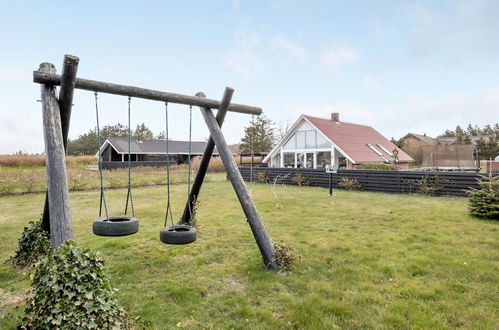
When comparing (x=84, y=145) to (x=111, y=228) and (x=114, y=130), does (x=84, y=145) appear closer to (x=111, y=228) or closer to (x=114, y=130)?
(x=114, y=130)

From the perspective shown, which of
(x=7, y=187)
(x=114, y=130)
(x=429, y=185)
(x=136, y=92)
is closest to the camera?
(x=136, y=92)

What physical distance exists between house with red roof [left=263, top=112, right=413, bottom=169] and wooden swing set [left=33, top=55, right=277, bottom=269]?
52.5 feet

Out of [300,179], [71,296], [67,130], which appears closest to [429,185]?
[300,179]

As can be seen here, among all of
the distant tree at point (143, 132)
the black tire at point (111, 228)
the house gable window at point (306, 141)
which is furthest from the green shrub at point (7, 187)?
the distant tree at point (143, 132)

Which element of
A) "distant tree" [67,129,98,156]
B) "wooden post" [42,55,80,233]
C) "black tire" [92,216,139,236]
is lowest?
"black tire" [92,216,139,236]

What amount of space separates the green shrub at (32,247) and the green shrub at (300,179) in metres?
13.2

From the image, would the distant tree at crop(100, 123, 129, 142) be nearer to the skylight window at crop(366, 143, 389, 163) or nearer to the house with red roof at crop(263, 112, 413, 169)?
the house with red roof at crop(263, 112, 413, 169)

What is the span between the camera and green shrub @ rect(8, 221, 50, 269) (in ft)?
14.1

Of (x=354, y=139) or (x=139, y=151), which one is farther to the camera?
(x=139, y=151)

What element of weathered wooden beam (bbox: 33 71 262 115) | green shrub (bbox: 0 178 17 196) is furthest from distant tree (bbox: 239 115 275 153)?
weathered wooden beam (bbox: 33 71 262 115)

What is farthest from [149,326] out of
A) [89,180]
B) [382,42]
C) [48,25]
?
[89,180]

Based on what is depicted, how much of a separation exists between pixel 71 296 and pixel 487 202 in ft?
30.4

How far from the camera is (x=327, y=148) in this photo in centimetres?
2083

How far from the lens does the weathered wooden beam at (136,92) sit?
3.32 meters
